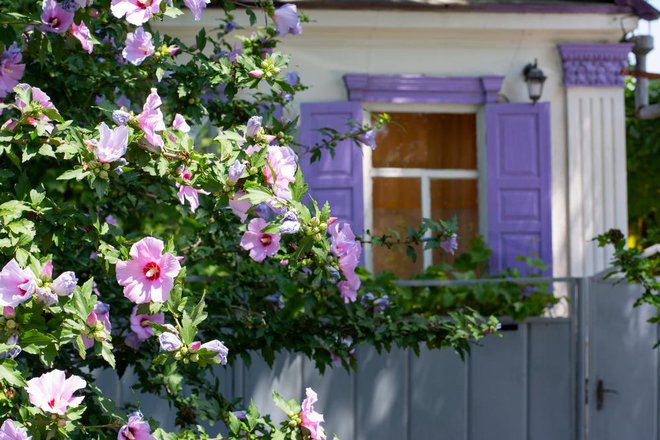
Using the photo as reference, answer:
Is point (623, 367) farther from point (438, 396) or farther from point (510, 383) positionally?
point (438, 396)

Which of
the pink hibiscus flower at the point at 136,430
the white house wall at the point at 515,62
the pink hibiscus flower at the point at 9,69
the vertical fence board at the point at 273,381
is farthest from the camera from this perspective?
the white house wall at the point at 515,62

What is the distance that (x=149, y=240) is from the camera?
2514 millimetres

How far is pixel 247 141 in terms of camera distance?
2.82m

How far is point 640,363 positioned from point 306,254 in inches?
142

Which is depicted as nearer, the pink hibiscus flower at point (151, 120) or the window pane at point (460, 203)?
the pink hibiscus flower at point (151, 120)

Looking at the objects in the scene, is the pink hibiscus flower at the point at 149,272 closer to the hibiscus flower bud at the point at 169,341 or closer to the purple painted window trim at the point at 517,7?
the hibiscus flower bud at the point at 169,341

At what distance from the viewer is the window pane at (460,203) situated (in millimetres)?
8750

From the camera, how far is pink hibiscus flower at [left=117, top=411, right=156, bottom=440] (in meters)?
2.52

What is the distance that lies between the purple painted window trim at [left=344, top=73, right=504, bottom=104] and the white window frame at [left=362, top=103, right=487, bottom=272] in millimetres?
132

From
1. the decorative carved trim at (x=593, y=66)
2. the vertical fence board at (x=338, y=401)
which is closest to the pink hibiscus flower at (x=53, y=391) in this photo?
the vertical fence board at (x=338, y=401)

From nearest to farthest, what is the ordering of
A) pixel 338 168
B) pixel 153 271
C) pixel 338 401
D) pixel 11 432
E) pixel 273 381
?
pixel 11 432 < pixel 153 271 < pixel 273 381 < pixel 338 401 < pixel 338 168

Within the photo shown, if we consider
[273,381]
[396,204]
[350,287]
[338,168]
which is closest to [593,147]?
[396,204]

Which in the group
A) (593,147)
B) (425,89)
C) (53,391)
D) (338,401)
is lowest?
(338,401)

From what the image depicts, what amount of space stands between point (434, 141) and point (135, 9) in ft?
20.5
